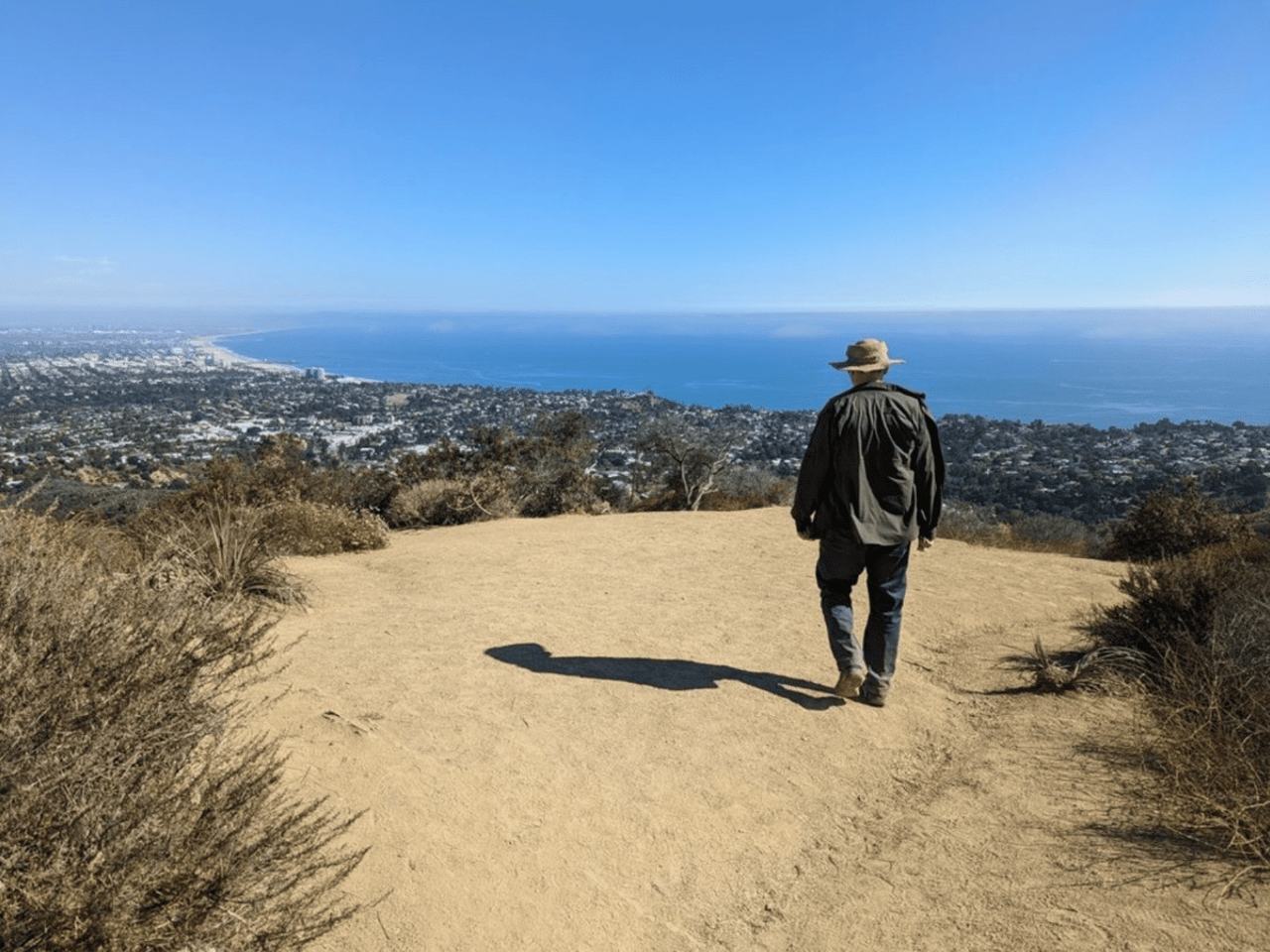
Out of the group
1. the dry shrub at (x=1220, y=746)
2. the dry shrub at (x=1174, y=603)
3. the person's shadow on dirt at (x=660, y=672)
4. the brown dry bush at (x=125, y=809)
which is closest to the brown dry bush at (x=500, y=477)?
the person's shadow on dirt at (x=660, y=672)

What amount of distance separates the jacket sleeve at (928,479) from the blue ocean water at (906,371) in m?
17.5

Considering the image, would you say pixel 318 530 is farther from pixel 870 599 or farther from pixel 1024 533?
pixel 1024 533

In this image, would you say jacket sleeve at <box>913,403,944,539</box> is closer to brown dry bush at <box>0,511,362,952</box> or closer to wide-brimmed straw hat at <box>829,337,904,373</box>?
wide-brimmed straw hat at <box>829,337,904,373</box>

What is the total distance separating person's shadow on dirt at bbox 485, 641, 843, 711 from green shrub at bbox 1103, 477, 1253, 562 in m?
8.06

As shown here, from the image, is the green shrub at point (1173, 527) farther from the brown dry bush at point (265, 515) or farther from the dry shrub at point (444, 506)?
the brown dry bush at point (265, 515)

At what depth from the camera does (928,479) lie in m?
3.88

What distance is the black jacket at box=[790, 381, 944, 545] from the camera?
3.79 m

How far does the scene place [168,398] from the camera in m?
47.9

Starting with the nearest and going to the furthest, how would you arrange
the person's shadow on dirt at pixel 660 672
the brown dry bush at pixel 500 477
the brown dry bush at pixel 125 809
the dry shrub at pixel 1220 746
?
the brown dry bush at pixel 125 809
the dry shrub at pixel 1220 746
the person's shadow on dirt at pixel 660 672
the brown dry bush at pixel 500 477

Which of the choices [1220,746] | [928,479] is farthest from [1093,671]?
[928,479]

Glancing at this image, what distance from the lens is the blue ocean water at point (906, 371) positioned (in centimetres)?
5281

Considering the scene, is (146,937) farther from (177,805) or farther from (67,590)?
(67,590)

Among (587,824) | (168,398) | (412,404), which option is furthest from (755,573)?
(168,398)

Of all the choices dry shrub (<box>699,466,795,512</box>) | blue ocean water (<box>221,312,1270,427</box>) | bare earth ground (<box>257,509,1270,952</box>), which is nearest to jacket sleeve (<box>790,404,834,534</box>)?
bare earth ground (<box>257,509,1270,952</box>)
